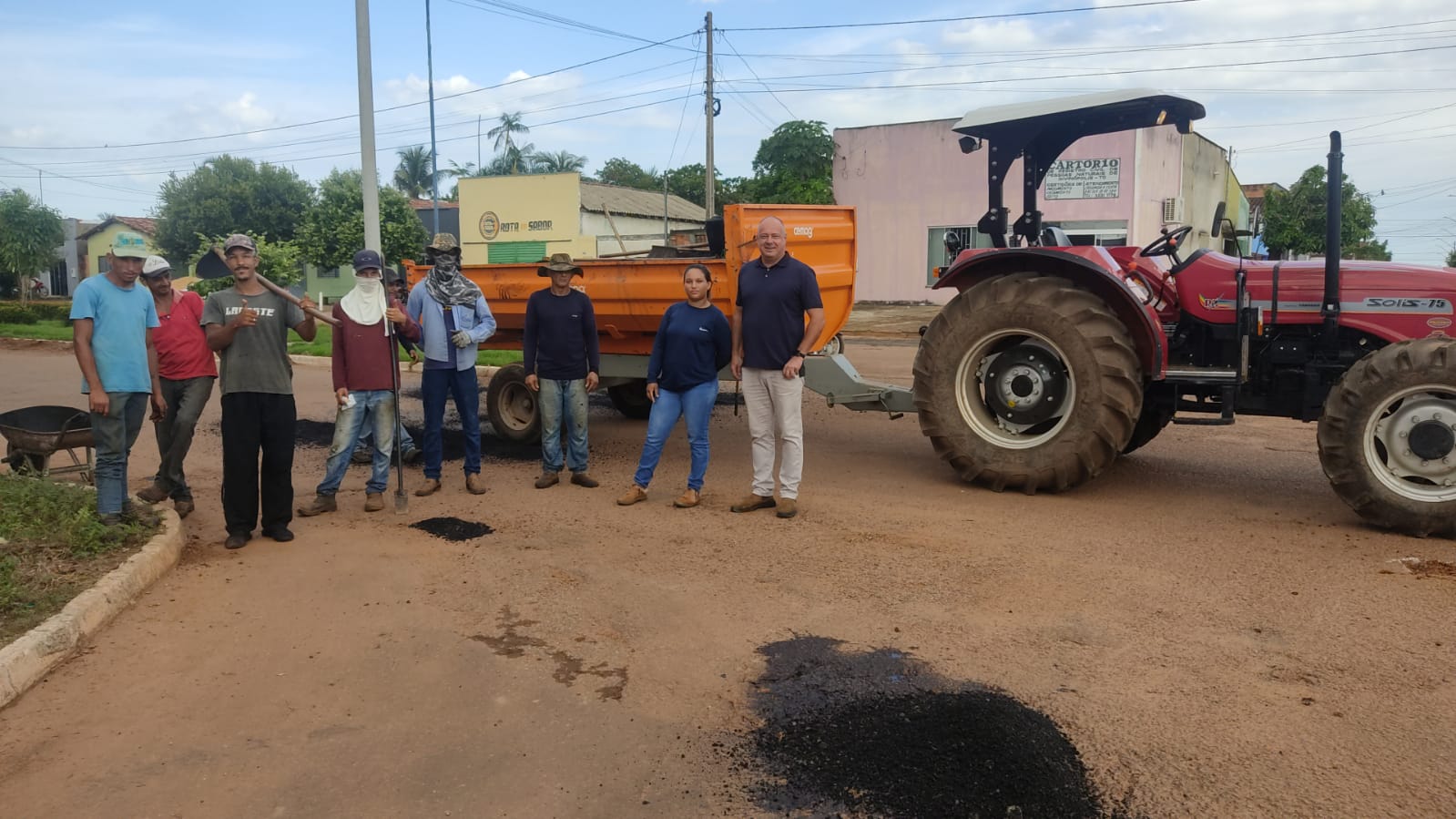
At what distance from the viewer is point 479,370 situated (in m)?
14.1

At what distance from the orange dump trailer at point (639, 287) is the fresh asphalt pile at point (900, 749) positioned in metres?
3.96

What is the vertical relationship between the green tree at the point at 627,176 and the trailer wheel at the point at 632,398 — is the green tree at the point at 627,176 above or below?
above

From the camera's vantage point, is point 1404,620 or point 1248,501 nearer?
point 1404,620

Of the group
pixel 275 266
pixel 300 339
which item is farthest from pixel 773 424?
pixel 275 266

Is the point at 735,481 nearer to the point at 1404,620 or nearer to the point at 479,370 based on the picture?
the point at 1404,620

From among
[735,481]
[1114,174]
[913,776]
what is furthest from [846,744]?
[1114,174]

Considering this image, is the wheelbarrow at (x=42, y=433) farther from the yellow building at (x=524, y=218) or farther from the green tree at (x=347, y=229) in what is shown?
the green tree at (x=347, y=229)

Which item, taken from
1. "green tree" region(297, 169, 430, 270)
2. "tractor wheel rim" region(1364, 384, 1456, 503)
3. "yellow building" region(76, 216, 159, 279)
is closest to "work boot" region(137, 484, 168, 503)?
"tractor wheel rim" region(1364, 384, 1456, 503)

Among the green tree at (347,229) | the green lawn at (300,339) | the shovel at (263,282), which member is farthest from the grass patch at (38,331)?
the shovel at (263,282)

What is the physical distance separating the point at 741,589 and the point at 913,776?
6.51 ft

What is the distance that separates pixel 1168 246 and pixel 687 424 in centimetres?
346

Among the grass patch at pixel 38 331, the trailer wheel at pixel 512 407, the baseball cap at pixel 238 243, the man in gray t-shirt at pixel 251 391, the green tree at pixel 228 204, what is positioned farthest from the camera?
the green tree at pixel 228 204

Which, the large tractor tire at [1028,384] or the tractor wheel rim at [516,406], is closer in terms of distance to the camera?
the large tractor tire at [1028,384]

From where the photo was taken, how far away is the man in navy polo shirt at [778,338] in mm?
6453
